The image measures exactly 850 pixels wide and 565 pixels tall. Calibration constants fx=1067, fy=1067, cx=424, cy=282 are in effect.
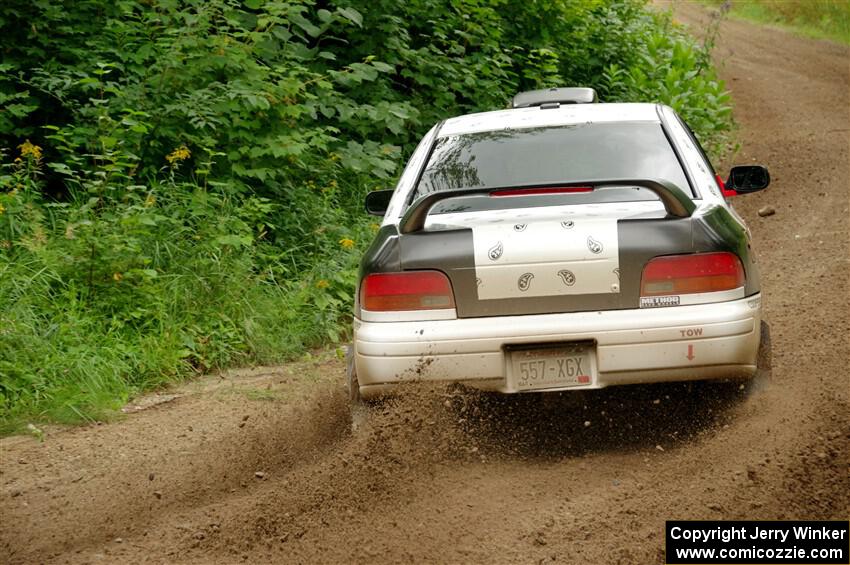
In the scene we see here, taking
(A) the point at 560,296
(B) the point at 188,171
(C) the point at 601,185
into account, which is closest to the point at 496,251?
(A) the point at 560,296

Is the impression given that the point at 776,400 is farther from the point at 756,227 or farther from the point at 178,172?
the point at 756,227

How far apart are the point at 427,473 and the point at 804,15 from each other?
28103 millimetres

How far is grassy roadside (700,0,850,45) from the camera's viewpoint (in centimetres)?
2741

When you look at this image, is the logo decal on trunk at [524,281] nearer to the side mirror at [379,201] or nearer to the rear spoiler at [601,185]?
the rear spoiler at [601,185]

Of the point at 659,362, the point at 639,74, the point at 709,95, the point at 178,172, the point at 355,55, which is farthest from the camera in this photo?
the point at 709,95

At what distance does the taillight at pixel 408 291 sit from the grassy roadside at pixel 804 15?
24.1m

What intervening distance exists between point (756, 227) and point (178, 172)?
6.15 metres

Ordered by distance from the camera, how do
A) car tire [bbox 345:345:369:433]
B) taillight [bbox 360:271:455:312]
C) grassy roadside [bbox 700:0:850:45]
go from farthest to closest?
grassy roadside [bbox 700:0:850:45] < car tire [bbox 345:345:369:433] < taillight [bbox 360:271:455:312]

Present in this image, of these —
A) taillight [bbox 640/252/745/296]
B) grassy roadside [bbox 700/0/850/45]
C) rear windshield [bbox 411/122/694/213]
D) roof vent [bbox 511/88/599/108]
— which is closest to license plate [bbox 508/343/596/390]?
taillight [bbox 640/252/745/296]

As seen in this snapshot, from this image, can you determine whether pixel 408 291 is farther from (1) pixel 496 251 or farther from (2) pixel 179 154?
(2) pixel 179 154

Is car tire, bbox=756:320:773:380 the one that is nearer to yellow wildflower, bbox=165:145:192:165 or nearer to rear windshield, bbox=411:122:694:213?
rear windshield, bbox=411:122:694:213

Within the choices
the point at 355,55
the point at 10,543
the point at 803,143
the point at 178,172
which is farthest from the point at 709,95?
the point at 10,543

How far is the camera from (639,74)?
15.2 meters

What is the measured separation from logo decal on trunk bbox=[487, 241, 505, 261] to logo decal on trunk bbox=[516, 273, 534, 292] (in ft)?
0.45
